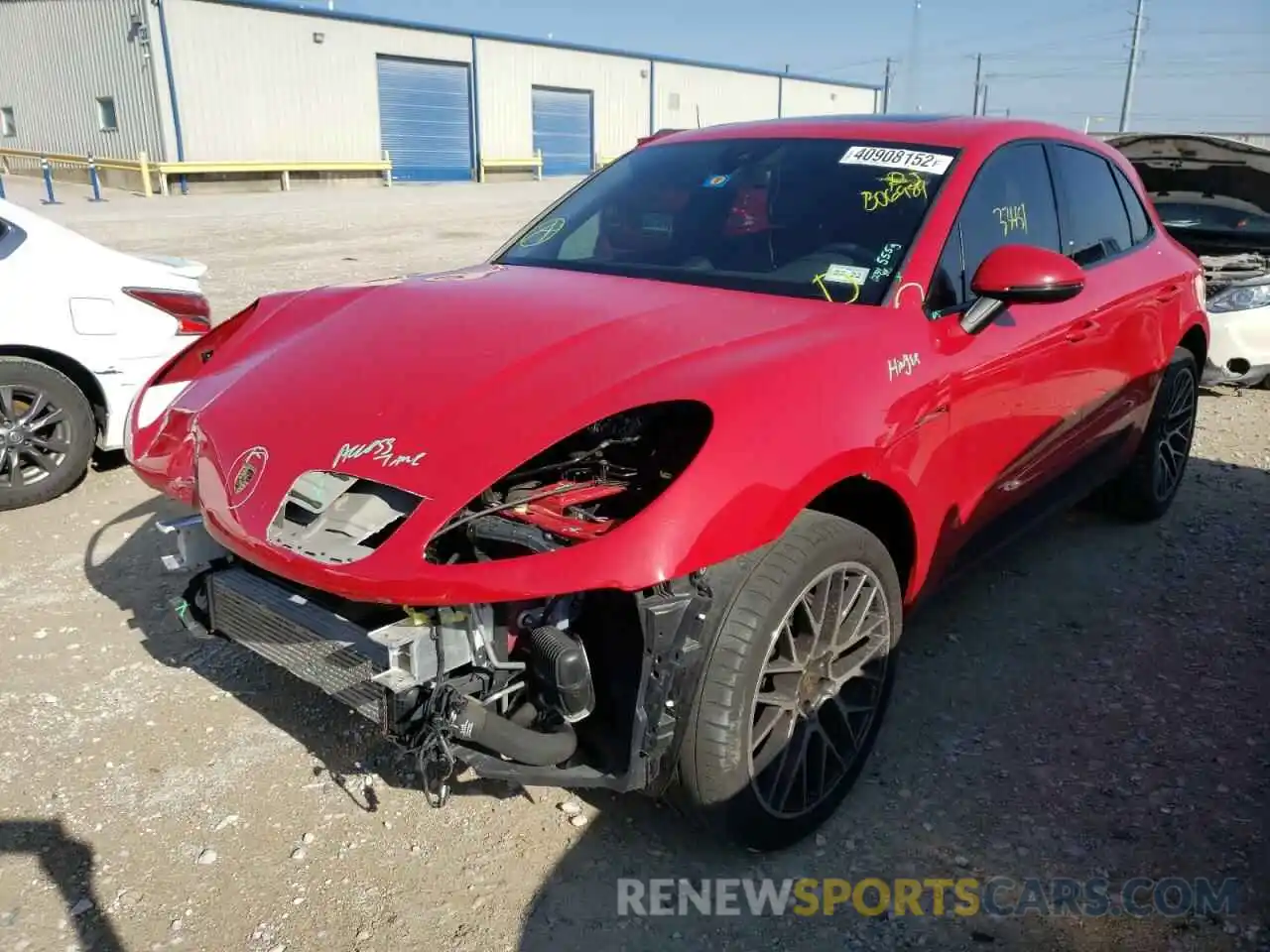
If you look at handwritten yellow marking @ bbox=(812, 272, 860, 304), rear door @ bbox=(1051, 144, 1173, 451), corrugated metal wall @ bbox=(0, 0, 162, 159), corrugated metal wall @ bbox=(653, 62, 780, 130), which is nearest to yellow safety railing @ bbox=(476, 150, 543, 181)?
corrugated metal wall @ bbox=(653, 62, 780, 130)

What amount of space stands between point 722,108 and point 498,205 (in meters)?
22.7

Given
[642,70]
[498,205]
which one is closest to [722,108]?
[642,70]

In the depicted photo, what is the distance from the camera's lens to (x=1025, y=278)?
2873 mm

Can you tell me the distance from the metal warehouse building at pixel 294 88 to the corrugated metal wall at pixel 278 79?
0.12 feet

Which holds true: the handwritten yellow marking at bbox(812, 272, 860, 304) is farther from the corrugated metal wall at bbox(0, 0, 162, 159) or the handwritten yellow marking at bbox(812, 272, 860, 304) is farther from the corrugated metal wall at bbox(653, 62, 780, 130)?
the corrugated metal wall at bbox(653, 62, 780, 130)

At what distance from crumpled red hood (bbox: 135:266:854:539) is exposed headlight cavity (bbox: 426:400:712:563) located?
0.28 feet

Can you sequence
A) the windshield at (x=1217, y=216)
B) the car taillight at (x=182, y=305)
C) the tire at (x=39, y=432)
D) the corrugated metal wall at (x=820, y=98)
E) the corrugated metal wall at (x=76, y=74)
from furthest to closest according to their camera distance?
the corrugated metal wall at (x=820, y=98) < the corrugated metal wall at (x=76, y=74) < the windshield at (x=1217, y=216) < the car taillight at (x=182, y=305) < the tire at (x=39, y=432)

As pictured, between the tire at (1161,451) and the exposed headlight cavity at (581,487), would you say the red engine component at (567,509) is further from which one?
the tire at (1161,451)

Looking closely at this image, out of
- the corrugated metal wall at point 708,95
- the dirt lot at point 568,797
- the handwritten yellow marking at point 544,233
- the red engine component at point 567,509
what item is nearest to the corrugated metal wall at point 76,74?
the corrugated metal wall at point 708,95

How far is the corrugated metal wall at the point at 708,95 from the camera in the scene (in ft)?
133

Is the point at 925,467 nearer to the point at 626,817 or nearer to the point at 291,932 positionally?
the point at 626,817

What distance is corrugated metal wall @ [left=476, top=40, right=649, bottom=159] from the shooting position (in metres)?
34.1

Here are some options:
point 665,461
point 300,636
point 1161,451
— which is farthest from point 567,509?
point 1161,451

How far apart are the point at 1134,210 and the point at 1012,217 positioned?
4.53 feet
